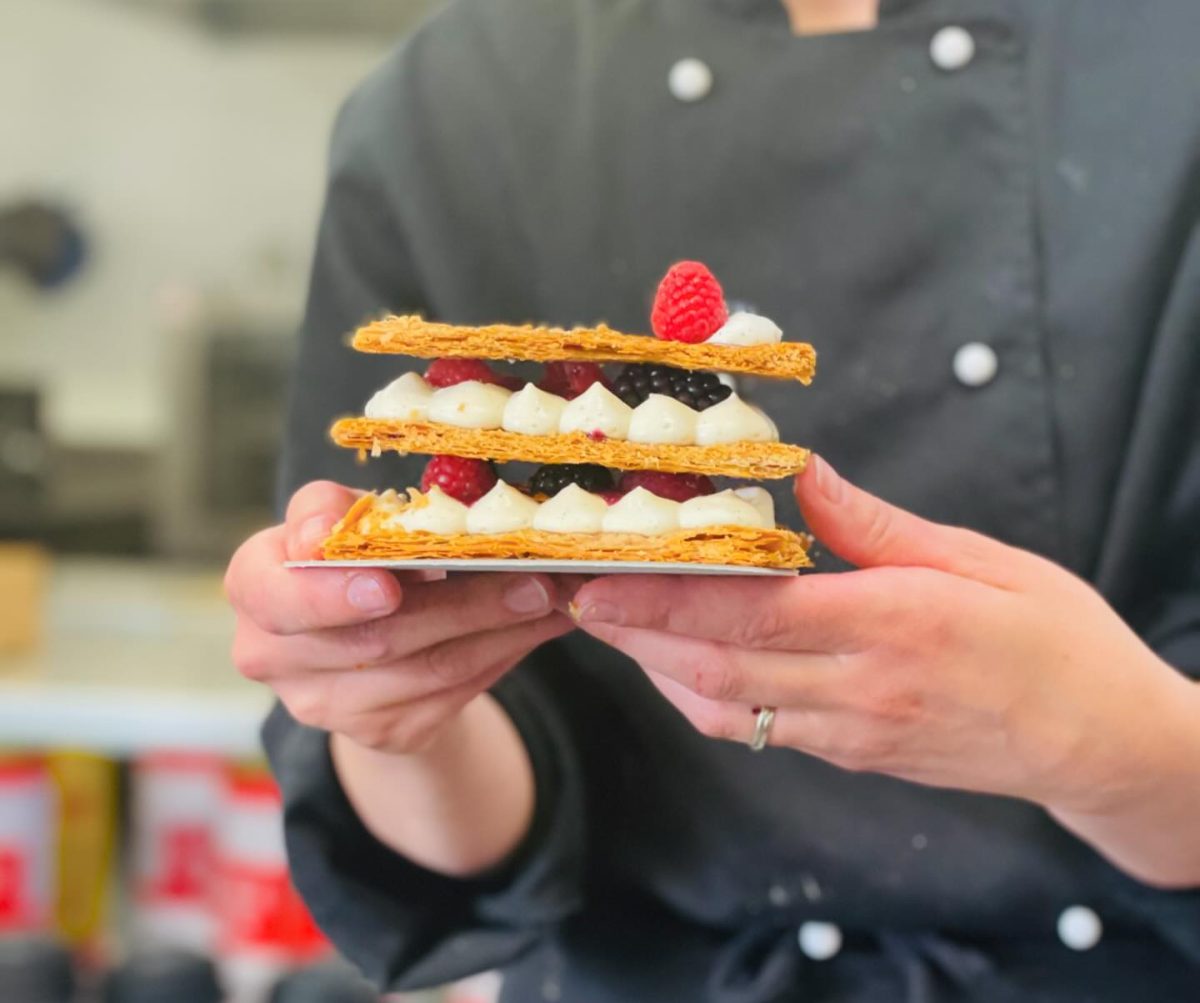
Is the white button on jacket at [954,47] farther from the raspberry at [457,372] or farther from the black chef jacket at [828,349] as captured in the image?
the raspberry at [457,372]

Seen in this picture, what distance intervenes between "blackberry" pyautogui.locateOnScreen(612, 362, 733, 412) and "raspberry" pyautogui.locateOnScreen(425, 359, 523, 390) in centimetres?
10

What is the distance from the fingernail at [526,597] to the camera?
3.05 ft

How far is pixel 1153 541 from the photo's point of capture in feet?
4.30

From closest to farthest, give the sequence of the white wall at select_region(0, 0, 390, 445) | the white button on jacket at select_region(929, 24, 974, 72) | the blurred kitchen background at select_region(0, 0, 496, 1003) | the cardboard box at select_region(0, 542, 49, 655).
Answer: the white button on jacket at select_region(929, 24, 974, 72) < the cardboard box at select_region(0, 542, 49, 655) < the blurred kitchen background at select_region(0, 0, 496, 1003) < the white wall at select_region(0, 0, 390, 445)

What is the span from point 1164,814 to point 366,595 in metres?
0.66

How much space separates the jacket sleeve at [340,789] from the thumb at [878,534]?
0.53 metres

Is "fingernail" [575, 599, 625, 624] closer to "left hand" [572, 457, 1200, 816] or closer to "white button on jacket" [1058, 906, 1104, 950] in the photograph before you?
"left hand" [572, 457, 1200, 816]

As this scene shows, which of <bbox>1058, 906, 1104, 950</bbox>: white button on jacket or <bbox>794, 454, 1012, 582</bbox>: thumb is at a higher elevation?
<bbox>794, 454, 1012, 582</bbox>: thumb

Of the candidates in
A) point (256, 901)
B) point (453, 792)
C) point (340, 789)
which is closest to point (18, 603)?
point (256, 901)

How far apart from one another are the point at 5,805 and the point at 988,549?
5.89ft

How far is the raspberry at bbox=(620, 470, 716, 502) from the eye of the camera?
104 cm

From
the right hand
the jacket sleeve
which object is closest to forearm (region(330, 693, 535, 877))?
the jacket sleeve

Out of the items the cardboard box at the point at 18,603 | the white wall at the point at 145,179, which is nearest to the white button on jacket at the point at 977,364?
the cardboard box at the point at 18,603

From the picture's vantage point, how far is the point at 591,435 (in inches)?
40.3
